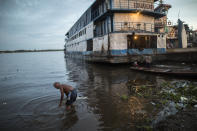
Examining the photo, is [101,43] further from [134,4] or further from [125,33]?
[134,4]

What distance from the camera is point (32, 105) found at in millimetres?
6152

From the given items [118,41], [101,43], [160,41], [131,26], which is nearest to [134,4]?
[131,26]

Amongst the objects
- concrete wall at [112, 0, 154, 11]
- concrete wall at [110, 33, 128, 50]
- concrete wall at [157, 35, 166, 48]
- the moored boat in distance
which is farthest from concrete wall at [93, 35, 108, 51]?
concrete wall at [157, 35, 166, 48]

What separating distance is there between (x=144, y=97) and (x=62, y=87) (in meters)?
3.91

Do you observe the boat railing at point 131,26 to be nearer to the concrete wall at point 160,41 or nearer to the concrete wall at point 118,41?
the concrete wall at point 118,41

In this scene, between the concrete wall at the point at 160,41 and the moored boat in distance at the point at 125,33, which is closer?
the moored boat in distance at the point at 125,33

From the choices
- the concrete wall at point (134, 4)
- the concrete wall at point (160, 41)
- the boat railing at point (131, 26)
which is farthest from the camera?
the concrete wall at point (134, 4)

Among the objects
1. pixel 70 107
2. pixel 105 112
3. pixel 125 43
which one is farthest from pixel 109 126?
pixel 125 43

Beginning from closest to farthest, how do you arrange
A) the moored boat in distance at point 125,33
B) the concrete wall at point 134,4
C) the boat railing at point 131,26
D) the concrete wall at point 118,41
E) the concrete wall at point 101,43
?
1. the concrete wall at point 118,41
2. the moored boat in distance at point 125,33
3. the concrete wall at point 101,43
4. the boat railing at point 131,26
5. the concrete wall at point 134,4

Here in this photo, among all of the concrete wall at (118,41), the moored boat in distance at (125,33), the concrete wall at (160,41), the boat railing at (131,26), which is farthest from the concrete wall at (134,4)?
the concrete wall at (160,41)

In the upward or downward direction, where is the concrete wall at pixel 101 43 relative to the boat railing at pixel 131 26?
downward

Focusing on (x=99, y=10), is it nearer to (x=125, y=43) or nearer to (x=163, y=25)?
(x=125, y=43)

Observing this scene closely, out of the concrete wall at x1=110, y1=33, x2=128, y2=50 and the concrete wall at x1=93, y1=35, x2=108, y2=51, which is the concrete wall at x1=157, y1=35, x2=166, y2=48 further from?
the concrete wall at x1=93, y1=35, x2=108, y2=51

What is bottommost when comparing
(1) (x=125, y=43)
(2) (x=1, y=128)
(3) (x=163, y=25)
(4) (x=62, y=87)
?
(2) (x=1, y=128)
